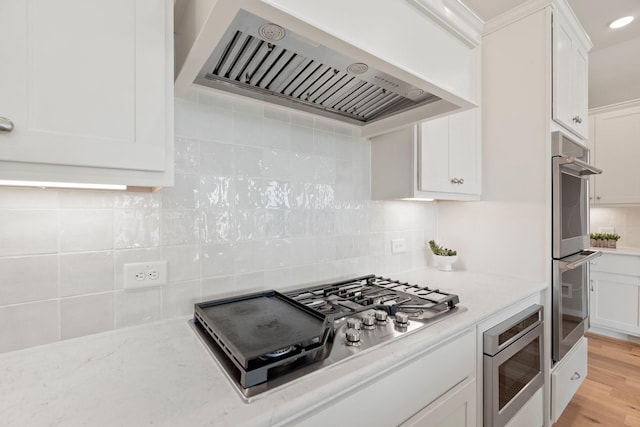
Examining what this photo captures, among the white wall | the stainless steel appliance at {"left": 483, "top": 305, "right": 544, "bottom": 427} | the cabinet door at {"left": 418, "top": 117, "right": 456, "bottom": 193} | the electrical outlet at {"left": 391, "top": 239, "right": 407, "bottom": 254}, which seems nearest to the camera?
the stainless steel appliance at {"left": 483, "top": 305, "right": 544, "bottom": 427}

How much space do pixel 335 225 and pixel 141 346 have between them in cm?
96

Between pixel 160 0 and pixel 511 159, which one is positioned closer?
pixel 160 0

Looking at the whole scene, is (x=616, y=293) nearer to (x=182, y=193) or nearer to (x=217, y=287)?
(x=217, y=287)

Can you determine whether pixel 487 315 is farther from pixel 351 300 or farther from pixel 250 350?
pixel 250 350

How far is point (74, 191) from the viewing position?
2.99 ft

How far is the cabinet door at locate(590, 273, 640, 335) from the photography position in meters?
2.78

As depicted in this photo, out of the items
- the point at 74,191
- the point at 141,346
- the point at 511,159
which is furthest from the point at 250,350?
the point at 511,159

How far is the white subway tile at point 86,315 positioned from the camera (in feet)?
2.95

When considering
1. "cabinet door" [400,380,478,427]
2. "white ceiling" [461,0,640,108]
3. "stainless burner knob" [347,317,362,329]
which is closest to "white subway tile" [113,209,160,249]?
"stainless burner knob" [347,317,362,329]

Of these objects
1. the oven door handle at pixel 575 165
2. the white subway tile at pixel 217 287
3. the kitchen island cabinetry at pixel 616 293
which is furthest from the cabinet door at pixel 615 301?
the white subway tile at pixel 217 287

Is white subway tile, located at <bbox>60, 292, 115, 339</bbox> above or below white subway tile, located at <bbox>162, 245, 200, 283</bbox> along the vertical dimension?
below

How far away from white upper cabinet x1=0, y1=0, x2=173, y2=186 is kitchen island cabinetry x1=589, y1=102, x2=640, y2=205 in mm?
4105

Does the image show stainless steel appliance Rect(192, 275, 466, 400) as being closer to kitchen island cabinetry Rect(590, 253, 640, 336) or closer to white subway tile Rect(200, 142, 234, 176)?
white subway tile Rect(200, 142, 234, 176)

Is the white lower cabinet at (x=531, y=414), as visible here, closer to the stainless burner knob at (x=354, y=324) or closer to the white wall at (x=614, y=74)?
the stainless burner knob at (x=354, y=324)
